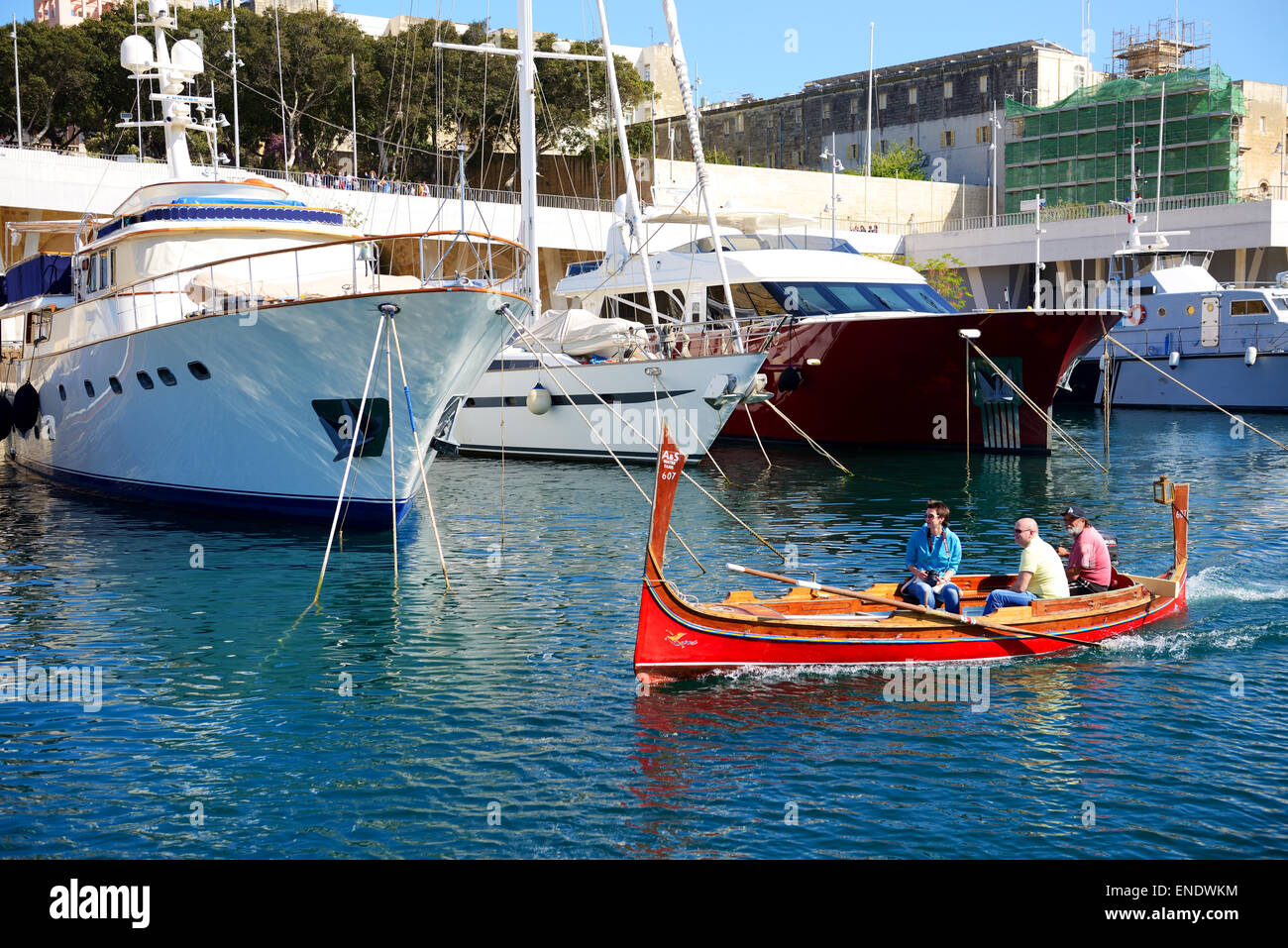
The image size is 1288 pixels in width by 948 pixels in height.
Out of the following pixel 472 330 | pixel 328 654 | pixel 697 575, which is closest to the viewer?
pixel 328 654

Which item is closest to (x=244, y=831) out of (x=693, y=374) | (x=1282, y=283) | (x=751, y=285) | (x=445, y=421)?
(x=445, y=421)

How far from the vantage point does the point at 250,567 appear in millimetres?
17172

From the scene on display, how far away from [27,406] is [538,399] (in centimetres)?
1076

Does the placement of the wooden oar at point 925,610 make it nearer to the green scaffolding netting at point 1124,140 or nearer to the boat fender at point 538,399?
the boat fender at point 538,399

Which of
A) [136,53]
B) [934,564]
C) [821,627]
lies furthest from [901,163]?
[821,627]

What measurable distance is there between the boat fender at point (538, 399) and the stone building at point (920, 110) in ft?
167

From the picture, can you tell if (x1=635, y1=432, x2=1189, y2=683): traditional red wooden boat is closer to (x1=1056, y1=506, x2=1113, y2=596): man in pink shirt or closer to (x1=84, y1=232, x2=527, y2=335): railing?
(x1=1056, y1=506, x2=1113, y2=596): man in pink shirt

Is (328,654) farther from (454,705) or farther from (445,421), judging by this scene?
(445,421)

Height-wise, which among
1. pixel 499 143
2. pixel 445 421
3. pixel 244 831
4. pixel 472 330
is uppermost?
pixel 499 143

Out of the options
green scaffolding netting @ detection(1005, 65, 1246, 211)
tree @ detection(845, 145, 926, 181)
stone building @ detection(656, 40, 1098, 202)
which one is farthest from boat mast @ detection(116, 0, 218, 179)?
tree @ detection(845, 145, 926, 181)

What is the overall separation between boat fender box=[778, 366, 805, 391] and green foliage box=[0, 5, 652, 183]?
91.8 ft

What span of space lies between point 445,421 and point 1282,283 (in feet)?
114

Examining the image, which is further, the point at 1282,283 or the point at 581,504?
the point at 1282,283

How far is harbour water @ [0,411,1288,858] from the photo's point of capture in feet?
27.8
